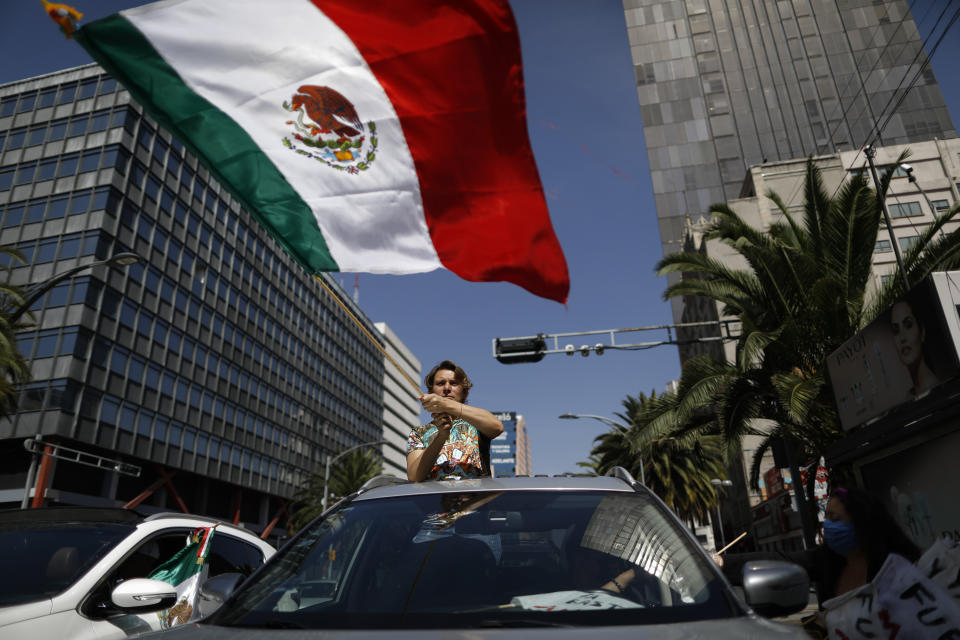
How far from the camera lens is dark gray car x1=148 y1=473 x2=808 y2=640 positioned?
177 cm

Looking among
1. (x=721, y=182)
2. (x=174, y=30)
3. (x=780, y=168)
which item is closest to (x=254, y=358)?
(x=780, y=168)

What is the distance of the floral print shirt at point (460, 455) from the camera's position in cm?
391

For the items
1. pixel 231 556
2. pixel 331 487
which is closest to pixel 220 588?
pixel 231 556

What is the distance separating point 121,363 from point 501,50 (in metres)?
36.8

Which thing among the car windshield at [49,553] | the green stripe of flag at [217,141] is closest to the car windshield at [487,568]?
the car windshield at [49,553]

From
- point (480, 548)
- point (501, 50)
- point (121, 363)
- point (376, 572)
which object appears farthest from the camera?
point (121, 363)

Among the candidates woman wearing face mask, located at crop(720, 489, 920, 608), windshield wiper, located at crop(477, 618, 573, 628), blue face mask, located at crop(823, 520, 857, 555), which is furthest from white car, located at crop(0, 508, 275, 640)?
blue face mask, located at crop(823, 520, 857, 555)

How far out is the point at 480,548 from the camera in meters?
2.32

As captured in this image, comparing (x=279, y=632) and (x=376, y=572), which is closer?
(x=279, y=632)

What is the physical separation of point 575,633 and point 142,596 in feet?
8.22

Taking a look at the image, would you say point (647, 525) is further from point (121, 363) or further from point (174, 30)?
point (121, 363)

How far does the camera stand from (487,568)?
220 cm

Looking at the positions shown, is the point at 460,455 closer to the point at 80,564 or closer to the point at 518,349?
the point at 80,564

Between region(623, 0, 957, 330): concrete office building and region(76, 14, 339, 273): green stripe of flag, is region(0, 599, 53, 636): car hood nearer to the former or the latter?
region(76, 14, 339, 273): green stripe of flag
